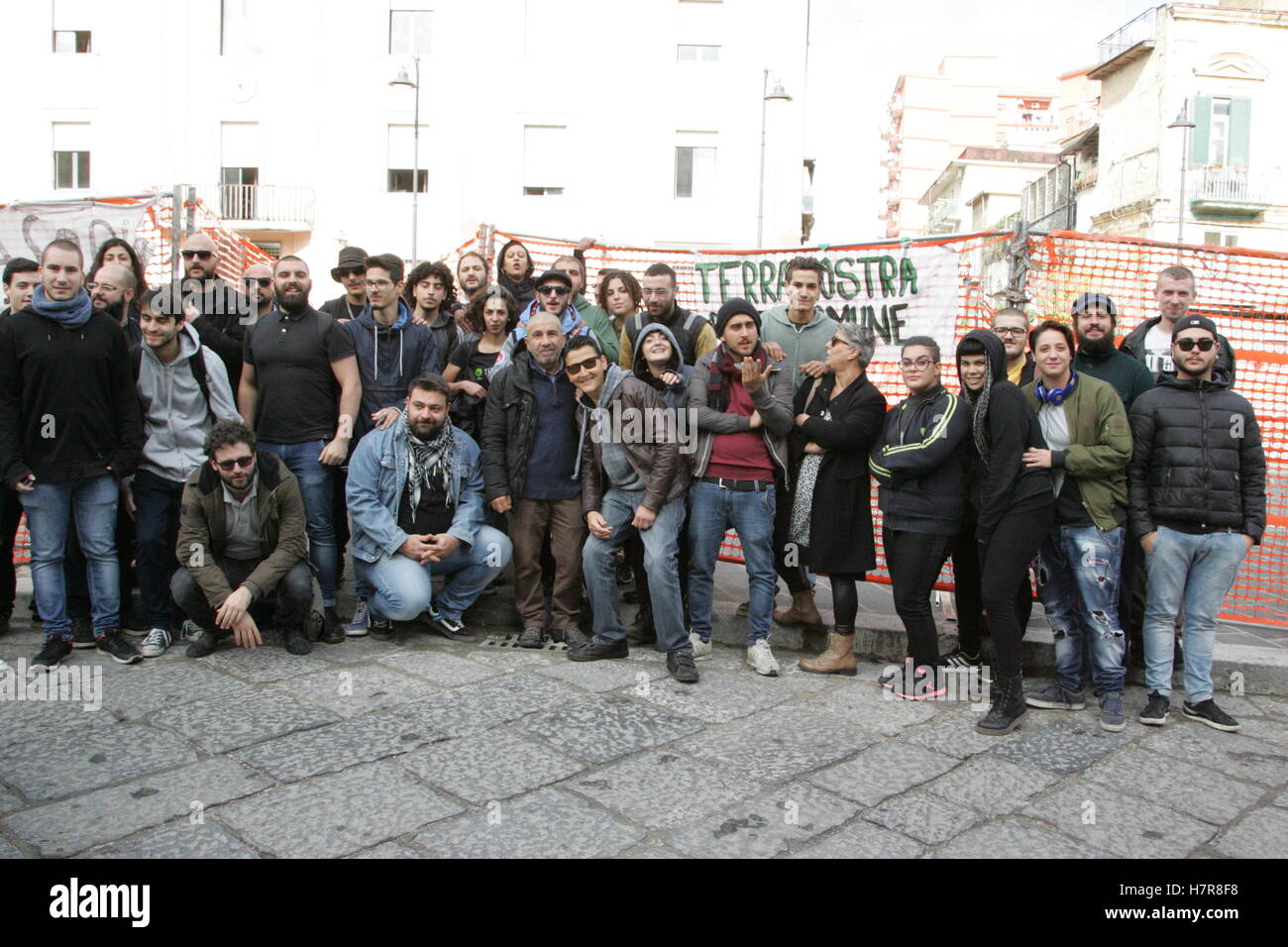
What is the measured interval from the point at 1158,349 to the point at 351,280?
5.06 m

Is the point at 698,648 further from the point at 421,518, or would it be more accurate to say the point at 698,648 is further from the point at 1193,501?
the point at 1193,501

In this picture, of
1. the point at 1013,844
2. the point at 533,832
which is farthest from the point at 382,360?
the point at 1013,844

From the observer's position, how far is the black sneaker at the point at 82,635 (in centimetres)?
555

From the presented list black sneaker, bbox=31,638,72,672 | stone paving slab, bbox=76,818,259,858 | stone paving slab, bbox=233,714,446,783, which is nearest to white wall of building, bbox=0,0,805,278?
black sneaker, bbox=31,638,72,672

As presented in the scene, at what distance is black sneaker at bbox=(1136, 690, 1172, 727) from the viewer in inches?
188

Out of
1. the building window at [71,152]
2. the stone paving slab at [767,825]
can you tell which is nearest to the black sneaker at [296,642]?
the stone paving slab at [767,825]

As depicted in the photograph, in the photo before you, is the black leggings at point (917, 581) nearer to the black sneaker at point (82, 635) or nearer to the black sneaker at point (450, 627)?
the black sneaker at point (450, 627)

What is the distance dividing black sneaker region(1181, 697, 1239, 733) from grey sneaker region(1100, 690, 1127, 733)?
33cm

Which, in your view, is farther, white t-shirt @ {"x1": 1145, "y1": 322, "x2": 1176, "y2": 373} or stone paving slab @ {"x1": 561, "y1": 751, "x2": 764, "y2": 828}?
white t-shirt @ {"x1": 1145, "y1": 322, "x2": 1176, "y2": 373}

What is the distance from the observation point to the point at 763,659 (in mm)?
5426

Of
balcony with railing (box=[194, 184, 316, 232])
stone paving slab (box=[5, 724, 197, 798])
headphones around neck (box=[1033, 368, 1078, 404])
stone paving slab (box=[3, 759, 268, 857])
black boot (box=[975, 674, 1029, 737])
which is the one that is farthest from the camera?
balcony with railing (box=[194, 184, 316, 232])

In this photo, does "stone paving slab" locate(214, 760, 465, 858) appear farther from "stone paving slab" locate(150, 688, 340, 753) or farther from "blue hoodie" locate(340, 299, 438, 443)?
"blue hoodie" locate(340, 299, 438, 443)

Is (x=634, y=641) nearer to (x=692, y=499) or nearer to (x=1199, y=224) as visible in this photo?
(x=692, y=499)

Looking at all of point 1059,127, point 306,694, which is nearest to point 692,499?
point 306,694
